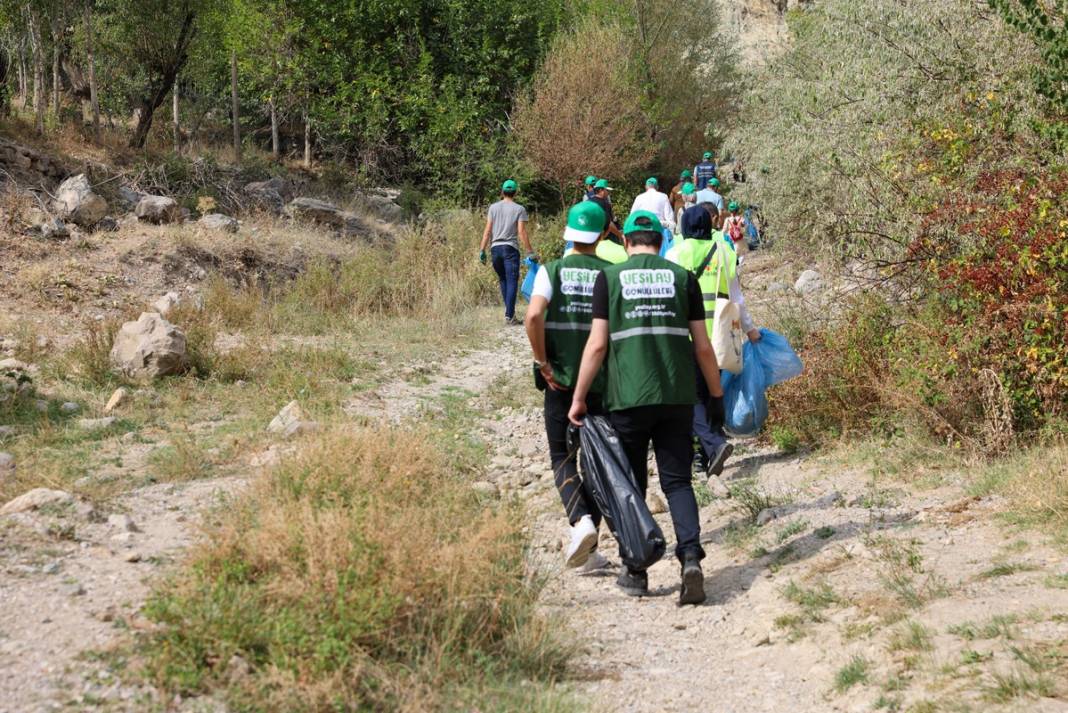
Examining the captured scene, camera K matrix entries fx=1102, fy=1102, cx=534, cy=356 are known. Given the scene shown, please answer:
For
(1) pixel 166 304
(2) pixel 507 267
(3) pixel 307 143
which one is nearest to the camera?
(1) pixel 166 304

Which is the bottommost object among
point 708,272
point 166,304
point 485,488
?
point 485,488

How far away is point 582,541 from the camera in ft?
17.6

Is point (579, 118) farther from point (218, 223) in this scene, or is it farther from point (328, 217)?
point (218, 223)

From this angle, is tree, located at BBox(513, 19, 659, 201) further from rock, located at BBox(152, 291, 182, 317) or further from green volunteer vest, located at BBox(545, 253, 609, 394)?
green volunteer vest, located at BBox(545, 253, 609, 394)

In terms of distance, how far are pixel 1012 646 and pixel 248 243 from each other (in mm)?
12782

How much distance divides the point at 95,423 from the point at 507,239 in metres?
5.84

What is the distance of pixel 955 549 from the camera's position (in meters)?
5.41

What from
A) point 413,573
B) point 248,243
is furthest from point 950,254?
point 248,243

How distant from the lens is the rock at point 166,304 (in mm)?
11066

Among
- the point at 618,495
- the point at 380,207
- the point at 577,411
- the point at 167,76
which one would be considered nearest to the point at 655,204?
the point at 577,411

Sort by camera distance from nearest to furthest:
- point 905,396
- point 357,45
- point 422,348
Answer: point 905,396
point 422,348
point 357,45

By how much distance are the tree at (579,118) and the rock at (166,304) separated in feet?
36.6

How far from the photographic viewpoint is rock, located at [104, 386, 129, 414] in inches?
326

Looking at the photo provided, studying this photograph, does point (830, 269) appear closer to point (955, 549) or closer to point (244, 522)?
point (955, 549)
